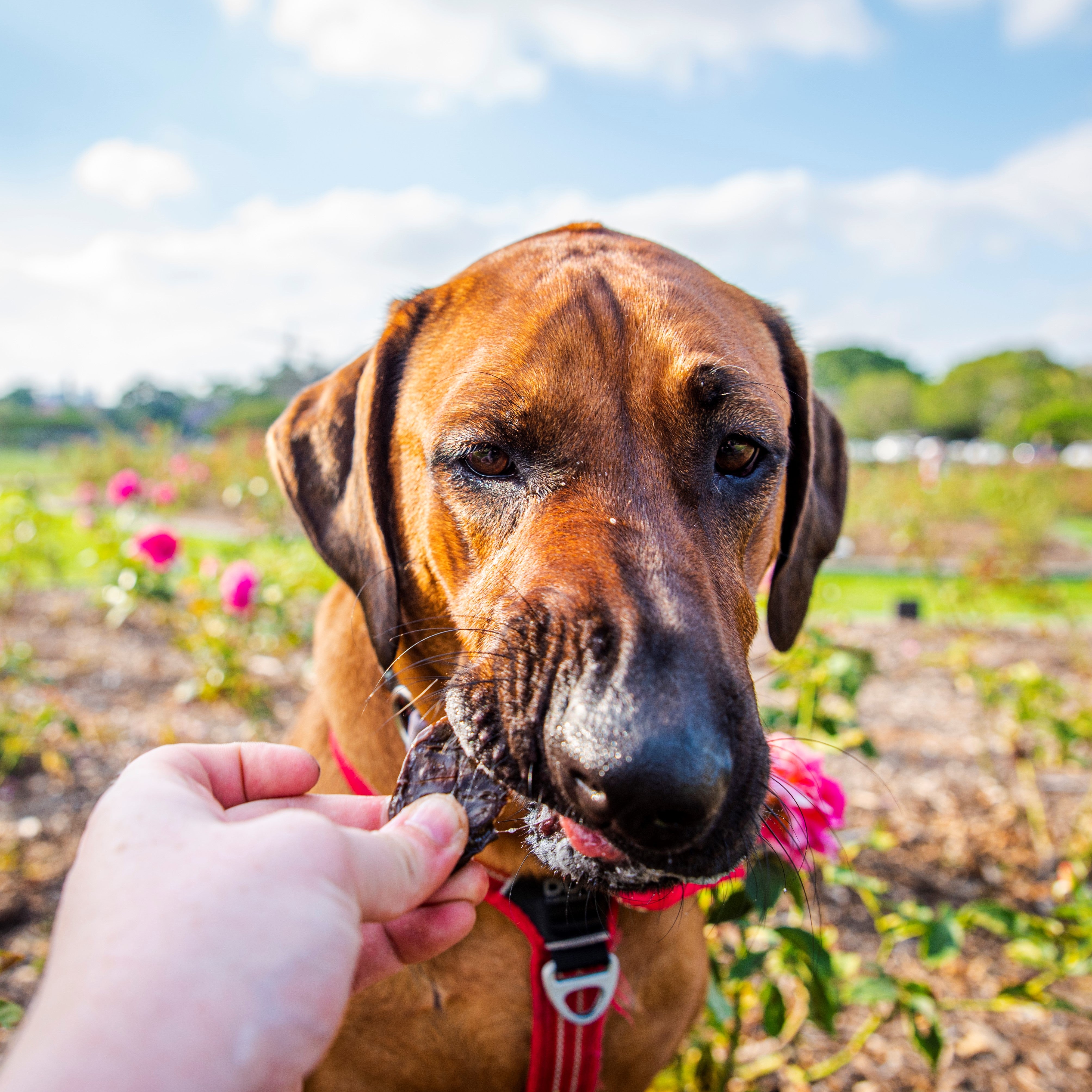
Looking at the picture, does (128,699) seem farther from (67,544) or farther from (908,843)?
(67,544)

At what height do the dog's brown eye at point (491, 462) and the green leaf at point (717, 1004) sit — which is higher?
the dog's brown eye at point (491, 462)

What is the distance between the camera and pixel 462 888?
1.41 m

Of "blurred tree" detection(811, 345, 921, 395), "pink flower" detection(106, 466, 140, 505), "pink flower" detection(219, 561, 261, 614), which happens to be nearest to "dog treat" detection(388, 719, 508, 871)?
"pink flower" detection(219, 561, 261, 614)

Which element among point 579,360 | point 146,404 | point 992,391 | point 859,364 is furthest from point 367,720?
point 859,364

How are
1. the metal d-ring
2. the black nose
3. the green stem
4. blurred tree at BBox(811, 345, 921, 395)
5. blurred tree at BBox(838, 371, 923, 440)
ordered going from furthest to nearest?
1. blurred tree at BBox(811, 345, 921, 395)
2. blurred tree at BBox(838, 371, 923, 440)
3. the green stem
4. the metal d-ring
5. the black nose

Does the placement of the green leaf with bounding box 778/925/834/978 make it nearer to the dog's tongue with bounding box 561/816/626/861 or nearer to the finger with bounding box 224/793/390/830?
the dog's tongue with bounding box 561/816/626/861

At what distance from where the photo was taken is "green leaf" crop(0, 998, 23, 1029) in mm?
1581

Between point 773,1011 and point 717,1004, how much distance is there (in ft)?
0.70

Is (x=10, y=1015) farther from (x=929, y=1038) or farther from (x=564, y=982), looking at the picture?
(x=929, y=1038)

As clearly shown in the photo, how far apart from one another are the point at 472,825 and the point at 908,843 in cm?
398

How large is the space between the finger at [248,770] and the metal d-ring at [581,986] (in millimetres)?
834

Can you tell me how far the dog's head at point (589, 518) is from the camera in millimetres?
1340

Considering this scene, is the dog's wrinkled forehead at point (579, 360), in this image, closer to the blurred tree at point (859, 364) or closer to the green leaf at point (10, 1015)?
the green leaf at point (10, 1015)

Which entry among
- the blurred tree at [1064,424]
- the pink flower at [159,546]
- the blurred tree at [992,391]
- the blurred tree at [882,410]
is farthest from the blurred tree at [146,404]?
the blurred tree at [882,410]
